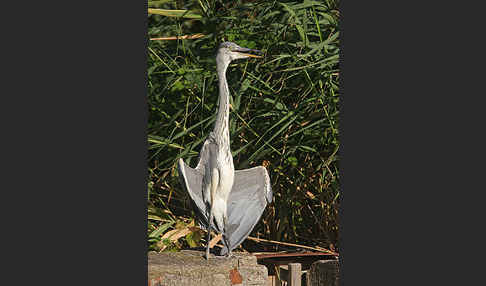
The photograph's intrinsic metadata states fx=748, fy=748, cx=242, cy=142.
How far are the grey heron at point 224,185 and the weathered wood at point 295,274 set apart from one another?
0.40 m

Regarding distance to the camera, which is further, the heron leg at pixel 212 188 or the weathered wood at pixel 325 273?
the weathered wood at pixel 325 273

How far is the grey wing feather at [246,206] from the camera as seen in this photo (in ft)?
17.0

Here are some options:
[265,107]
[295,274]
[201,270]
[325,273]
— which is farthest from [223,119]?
[325,273]

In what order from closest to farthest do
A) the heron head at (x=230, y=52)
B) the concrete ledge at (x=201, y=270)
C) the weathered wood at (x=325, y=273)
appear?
the concrete ledge at (x=201, y=270)
the heron head at (x=230, y=52)
the weathered wood at (x=325, y=273)

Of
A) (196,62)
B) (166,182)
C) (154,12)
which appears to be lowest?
(166,182)

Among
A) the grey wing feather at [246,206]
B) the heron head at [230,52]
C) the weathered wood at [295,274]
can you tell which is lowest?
the weathered wood at [295,274]

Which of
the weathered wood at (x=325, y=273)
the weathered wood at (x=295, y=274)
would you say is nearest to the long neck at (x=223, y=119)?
the weathered wood at (x=295, y=274)

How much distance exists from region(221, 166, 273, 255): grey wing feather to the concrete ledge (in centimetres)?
13

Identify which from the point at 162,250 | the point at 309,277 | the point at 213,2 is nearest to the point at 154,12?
the point at 213,2

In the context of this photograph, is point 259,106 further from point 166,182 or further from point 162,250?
point 162,250

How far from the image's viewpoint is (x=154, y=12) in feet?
17.3

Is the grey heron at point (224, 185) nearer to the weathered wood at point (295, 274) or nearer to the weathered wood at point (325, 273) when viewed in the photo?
the weathered wood at point (295, 274)

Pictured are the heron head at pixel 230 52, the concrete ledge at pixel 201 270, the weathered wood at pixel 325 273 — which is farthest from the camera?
the weathered wood at pixel 325 273

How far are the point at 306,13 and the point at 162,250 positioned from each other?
1.98m
